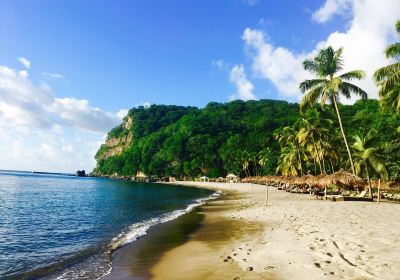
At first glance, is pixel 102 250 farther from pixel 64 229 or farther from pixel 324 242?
pixel 324 242

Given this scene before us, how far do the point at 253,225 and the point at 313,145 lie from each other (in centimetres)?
3678

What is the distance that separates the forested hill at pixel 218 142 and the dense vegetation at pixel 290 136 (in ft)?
1.00

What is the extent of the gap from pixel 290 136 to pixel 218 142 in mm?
69198

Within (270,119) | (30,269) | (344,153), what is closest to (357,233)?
(30,269)

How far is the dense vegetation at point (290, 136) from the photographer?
1153 inches

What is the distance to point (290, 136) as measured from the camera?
62938 millimetres

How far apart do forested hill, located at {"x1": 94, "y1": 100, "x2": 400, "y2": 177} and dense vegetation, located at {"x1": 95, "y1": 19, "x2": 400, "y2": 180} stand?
305mm

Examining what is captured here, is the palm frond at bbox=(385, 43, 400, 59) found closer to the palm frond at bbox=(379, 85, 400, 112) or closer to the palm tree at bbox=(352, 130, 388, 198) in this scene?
the palm frond at bbox=(379, 85, 400, 112)

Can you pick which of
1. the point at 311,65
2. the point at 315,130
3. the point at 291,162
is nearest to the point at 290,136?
the point at 291,162

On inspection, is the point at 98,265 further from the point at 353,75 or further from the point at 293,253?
the point at 353,75

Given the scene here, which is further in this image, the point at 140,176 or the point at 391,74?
the point at 140,176

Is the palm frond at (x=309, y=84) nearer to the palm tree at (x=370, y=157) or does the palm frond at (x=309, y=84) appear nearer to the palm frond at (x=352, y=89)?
the palm frond at (x=352, y=89)

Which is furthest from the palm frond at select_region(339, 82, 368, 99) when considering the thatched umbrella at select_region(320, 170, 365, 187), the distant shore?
the distant shore

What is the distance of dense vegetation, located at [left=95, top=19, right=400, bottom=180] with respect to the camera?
29281 millimetres
